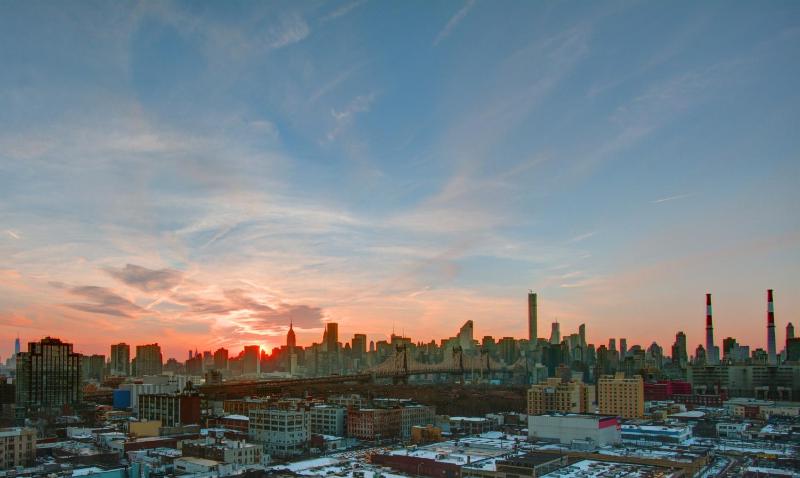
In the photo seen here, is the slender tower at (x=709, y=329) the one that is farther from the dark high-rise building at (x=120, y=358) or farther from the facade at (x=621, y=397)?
the dark high-rise building at (x=120, y=358)

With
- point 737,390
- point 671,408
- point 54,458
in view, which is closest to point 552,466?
point 54,458

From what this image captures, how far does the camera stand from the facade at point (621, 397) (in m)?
50.7

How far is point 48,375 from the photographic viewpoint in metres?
61.0

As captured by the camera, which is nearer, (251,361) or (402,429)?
(402,429)

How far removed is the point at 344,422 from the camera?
1720 inches

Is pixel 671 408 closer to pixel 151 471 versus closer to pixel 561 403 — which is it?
pixel 561 403

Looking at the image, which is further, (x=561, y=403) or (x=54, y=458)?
(x=561, y=403)

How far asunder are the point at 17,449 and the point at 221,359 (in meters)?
139

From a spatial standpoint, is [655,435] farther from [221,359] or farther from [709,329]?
[221,359]

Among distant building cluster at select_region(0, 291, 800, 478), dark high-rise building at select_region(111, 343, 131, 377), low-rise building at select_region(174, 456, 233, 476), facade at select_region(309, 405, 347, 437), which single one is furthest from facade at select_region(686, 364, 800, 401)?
dark high-rise building at select_region(111, 343, 131, 377)

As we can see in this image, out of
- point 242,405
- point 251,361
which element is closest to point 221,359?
point 251,361

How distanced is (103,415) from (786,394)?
6110 cm

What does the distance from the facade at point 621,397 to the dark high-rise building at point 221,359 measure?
401ft

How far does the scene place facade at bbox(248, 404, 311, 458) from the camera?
121ft
